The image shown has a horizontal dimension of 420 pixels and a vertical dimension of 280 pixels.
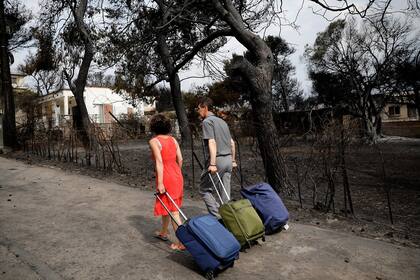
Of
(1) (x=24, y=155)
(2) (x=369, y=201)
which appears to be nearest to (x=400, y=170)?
(2) (x=369, y=201)

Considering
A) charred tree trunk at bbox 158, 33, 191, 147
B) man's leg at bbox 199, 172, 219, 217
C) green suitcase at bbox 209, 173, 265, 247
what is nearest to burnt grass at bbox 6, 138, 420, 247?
man's leg at bbox 199, 172, 219, 217

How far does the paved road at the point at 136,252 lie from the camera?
13.1ft

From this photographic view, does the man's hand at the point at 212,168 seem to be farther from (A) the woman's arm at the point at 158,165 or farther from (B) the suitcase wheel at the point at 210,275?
(B) the suitcase wheel at the point at 210,275

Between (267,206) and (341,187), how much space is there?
17.3 ft

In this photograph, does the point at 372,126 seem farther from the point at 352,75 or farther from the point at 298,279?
the point at 298,279

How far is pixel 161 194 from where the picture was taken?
457cm

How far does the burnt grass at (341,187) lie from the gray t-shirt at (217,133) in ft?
6.17

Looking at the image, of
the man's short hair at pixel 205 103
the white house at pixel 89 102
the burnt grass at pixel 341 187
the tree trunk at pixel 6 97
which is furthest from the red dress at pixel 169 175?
the white house at pixel 89 102

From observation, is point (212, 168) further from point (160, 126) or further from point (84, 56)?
point (84, 56)

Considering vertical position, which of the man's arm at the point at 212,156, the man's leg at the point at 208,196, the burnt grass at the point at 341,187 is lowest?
the burnt grass at the point at 341,187

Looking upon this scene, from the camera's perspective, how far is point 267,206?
5047 millimetres

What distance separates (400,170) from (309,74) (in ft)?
84.8

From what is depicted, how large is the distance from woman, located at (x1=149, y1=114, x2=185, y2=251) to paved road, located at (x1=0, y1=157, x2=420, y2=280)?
1.69 feet

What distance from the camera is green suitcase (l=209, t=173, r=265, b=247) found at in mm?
4355
